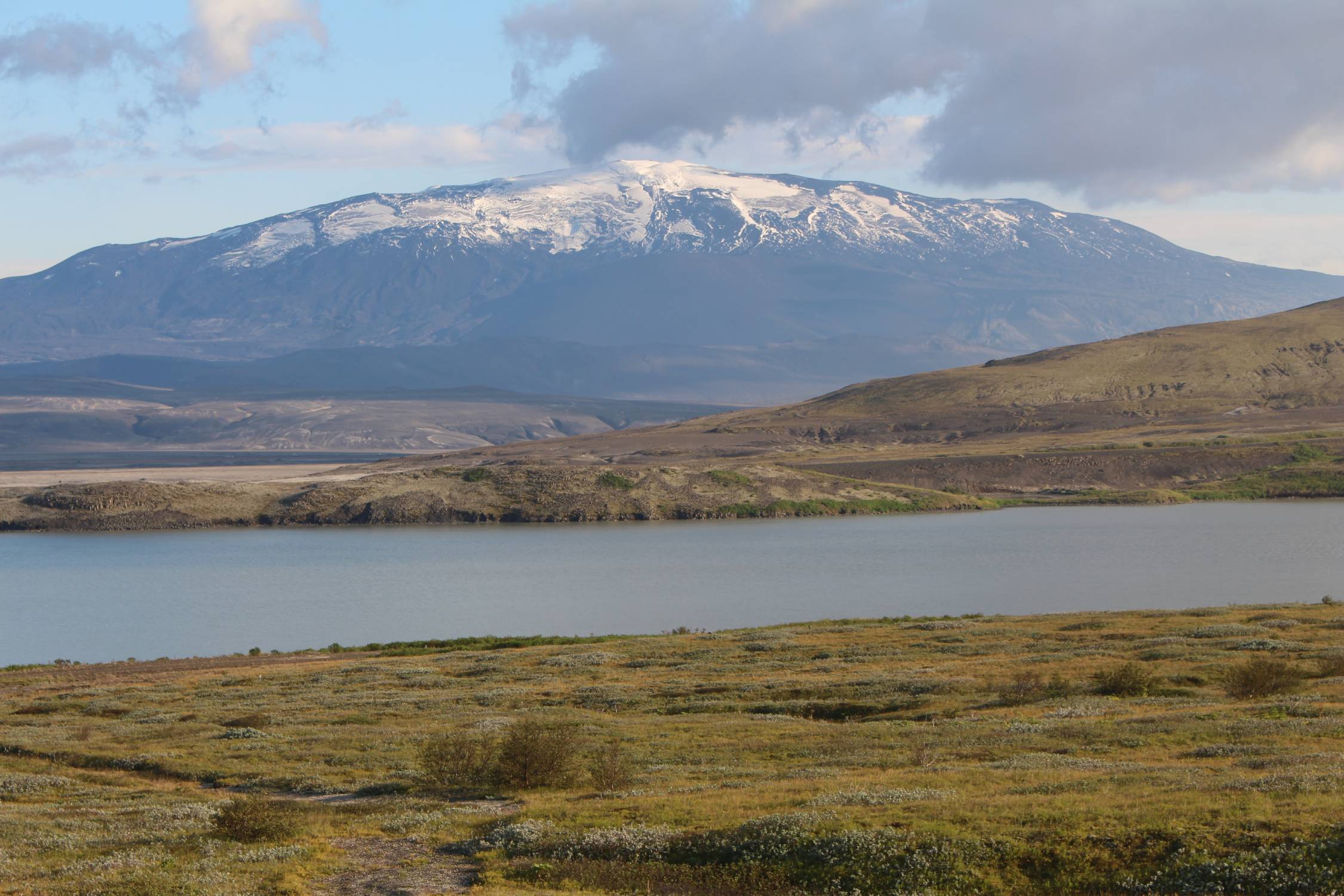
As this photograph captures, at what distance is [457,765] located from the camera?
68.1 ft

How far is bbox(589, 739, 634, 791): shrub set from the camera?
63.4 feet

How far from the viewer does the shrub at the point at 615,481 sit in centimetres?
10450

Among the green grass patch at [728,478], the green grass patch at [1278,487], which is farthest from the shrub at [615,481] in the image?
the green grass patch at [1278,487]

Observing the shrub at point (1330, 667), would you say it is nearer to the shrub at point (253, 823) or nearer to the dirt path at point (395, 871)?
the dirt path at point (395, 871)

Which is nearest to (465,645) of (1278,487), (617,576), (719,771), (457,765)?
(617,576)

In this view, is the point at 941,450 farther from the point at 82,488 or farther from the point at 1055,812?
the point at 1055,812

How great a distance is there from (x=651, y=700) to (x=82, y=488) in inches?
3462

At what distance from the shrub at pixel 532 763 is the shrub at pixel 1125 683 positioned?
38.4 ft

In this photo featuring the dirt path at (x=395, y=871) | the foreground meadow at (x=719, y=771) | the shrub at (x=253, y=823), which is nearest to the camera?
the foreground meadow at (x=719, y=771)

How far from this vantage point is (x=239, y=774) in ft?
72.7

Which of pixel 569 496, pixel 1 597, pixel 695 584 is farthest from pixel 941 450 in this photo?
pixel 1 597

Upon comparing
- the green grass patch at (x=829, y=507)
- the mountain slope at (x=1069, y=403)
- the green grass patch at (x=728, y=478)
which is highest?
the mountain slope at (x=1069, y=403)

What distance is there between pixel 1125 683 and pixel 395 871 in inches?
649

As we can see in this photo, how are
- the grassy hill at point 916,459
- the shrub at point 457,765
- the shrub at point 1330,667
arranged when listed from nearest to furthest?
the shrub at point 457,765 < the shrub at point 1330,667 < the grassy hill at point 916,459
